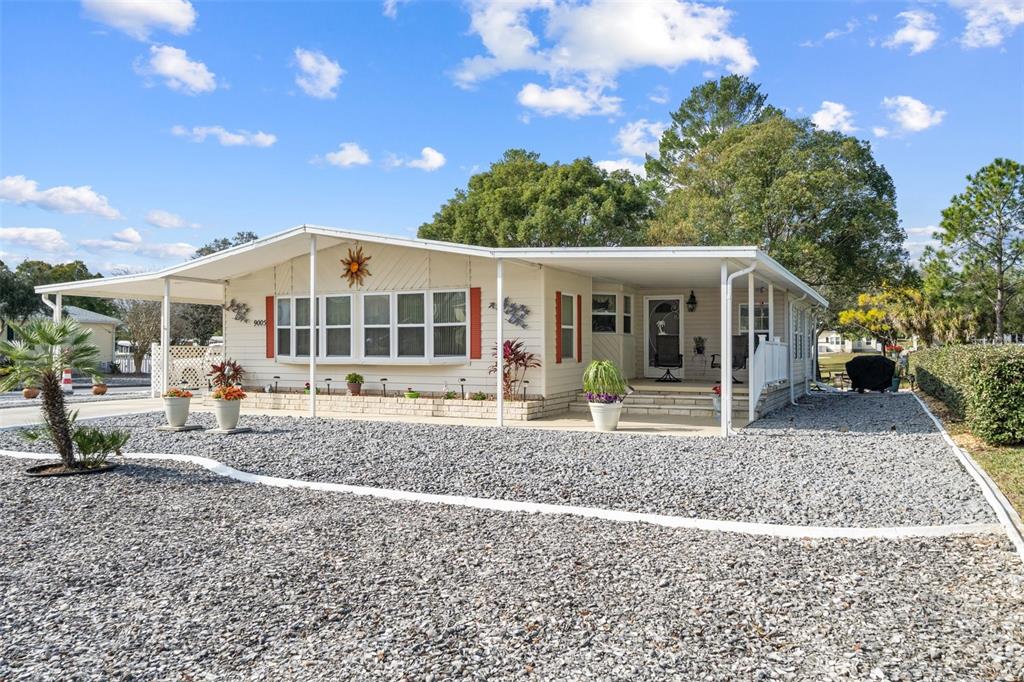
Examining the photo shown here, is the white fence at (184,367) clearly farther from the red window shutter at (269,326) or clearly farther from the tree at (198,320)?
the tree at (198,320)

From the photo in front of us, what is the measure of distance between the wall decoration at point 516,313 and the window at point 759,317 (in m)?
5.98

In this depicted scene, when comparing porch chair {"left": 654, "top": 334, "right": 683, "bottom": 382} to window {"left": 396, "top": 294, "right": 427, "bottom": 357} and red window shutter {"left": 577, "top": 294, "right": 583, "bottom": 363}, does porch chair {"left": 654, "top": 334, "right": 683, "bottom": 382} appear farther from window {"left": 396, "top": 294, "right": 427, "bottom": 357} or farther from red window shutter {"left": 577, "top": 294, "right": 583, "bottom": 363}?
window {"left": 396, "top": 294, "right": 427, "bottom": 357}

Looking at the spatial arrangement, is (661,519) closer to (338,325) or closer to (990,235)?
(338,325)

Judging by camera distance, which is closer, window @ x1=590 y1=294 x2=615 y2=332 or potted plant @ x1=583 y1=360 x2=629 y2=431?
potted plant @ x1=583 y1=360 x2=629 y2=431

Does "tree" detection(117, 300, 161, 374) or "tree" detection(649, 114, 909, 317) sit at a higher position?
"tree" detection(649, 114, 909, 317)

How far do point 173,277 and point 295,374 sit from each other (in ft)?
10.2

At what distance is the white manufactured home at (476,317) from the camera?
1086 cm

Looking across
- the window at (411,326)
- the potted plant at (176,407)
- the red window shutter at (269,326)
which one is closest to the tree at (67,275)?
the red window shutter at (269,326)

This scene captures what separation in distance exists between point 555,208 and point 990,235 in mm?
14728

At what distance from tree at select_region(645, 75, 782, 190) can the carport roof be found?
1803 cm

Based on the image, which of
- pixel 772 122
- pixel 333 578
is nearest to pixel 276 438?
pixel 333 578

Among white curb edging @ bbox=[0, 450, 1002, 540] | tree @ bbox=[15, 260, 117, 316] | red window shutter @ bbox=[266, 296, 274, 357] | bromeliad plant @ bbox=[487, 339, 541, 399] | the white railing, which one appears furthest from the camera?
tree @ bbox=[15, 260, 117, 316]

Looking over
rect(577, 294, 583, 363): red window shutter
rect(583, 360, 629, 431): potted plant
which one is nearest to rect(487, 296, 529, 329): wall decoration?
rect(577, 294, 583, 363): red window shutter

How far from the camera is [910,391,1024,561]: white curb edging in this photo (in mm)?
4188
